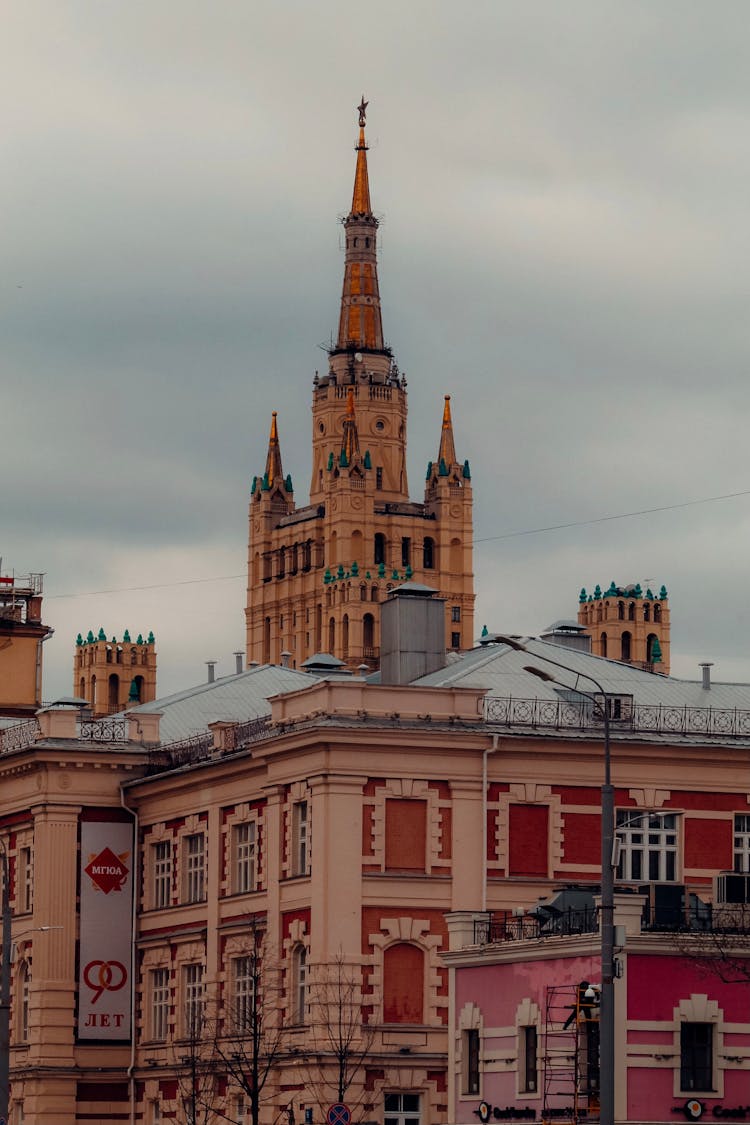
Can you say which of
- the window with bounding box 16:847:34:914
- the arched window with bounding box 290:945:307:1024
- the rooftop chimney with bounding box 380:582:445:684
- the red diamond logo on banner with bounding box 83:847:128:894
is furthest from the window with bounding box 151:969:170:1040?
the rooftop chimney with bounding box 380:582:445:684

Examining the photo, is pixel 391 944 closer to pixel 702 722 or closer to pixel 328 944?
pixel 328 944

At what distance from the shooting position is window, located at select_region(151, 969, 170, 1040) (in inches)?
3841

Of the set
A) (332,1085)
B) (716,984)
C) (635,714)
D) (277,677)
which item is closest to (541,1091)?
(716,984)

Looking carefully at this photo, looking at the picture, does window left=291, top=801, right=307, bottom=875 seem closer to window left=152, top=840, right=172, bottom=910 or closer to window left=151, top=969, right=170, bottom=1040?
window left=152, top=840, right=172, bottom=910

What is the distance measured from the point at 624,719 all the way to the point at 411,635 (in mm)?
9320

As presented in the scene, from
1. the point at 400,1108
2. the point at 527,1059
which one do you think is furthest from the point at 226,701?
the point at 527,1059

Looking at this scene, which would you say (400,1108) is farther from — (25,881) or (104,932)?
(25,881)

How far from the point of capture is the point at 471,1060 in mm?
75125

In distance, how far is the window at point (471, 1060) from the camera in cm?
7475

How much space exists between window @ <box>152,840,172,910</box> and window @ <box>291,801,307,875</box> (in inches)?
462

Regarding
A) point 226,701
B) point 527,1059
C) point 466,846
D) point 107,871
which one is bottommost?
point 527,1059

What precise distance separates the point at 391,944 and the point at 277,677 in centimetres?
2551

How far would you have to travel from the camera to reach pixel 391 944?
84938mm

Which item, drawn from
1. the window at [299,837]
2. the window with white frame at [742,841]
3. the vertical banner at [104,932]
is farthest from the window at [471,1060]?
the vertical banner at [104,932]
